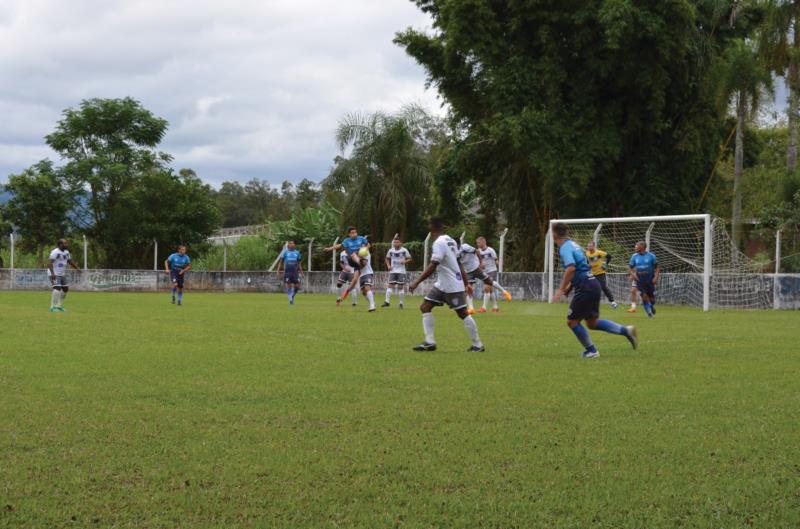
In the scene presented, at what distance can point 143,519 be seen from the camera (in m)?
4.41

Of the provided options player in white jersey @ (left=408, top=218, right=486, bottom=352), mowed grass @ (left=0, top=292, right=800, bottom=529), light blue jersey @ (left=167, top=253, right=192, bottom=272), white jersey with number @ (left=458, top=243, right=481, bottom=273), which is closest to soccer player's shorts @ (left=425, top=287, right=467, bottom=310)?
player in white jersey @ (left=408, top=218, right=486, bottom=352)

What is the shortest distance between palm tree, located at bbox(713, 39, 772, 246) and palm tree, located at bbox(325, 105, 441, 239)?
17391 millimetres

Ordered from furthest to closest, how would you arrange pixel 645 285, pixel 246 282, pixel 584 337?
pixel 246 282, pixel 645 285, pixel 584 337

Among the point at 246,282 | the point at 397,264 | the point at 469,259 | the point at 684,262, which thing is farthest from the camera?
the point at 246,282

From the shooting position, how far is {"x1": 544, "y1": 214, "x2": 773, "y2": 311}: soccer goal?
91.6 ft

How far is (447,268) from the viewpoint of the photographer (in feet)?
40.4

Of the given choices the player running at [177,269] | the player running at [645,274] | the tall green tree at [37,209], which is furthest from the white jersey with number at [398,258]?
the tall green tree at [37,209]

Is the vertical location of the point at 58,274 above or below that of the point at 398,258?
below

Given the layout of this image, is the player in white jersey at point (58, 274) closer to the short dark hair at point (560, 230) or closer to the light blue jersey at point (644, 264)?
the light blue jersey at point (644, 264)

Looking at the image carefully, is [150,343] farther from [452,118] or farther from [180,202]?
[180,202]

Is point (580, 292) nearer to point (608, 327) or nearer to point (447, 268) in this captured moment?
point (608, 327)

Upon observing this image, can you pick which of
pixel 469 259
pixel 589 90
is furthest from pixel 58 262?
pixel 589 90

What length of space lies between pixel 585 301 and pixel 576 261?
52cm

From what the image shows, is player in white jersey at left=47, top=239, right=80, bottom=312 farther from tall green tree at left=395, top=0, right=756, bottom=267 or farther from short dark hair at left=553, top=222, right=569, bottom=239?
tall green tree at left=395, top=0, right=756, bottom=267
